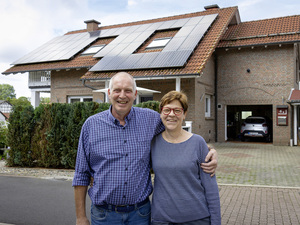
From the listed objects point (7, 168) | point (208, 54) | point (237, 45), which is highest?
point (237, 45)

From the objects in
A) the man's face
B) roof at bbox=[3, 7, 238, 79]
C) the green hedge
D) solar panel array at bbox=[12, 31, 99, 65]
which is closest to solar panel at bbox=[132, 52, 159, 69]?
roof at bbox=[3, 7, 238, 79]

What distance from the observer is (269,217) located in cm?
464

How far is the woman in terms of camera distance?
2.17m

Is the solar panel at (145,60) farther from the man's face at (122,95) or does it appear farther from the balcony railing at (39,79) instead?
the man's face at (122,95)

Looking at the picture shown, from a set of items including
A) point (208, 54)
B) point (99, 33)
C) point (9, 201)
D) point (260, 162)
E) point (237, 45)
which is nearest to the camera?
point (9, 201)

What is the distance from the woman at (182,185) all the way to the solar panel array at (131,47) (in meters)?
10.7

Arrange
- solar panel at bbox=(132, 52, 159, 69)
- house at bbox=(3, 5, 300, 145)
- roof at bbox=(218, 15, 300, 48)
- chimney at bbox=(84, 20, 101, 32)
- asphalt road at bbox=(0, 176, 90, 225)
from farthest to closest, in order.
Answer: chimney at bbox=(84, 20, 101, 32)
roof at bbox=(218, 15, 300, 48)
house at bbox=(3, 5, 300, 145)
solar panel at bbox=(132, 52, 159, 69)
asphalt road at bbox=(0, 176, 90, 225)

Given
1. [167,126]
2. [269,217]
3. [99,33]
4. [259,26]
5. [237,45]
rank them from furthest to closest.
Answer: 1. [99,33]
2. [259,26]
3. [237,45]
4. [269,217]
5. [167,126]

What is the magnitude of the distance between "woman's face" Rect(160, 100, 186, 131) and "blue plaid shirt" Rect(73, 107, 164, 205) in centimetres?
16

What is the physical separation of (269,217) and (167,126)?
3352 millimetres

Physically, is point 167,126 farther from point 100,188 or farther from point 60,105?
→ point 60,105

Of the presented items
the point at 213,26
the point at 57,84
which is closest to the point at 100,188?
the point at 213,26

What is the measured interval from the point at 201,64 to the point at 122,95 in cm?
1108

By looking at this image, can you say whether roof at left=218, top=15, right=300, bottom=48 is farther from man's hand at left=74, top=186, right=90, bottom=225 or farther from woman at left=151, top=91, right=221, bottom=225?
man's hand at left=74, top=186, right=90, bottom=225
